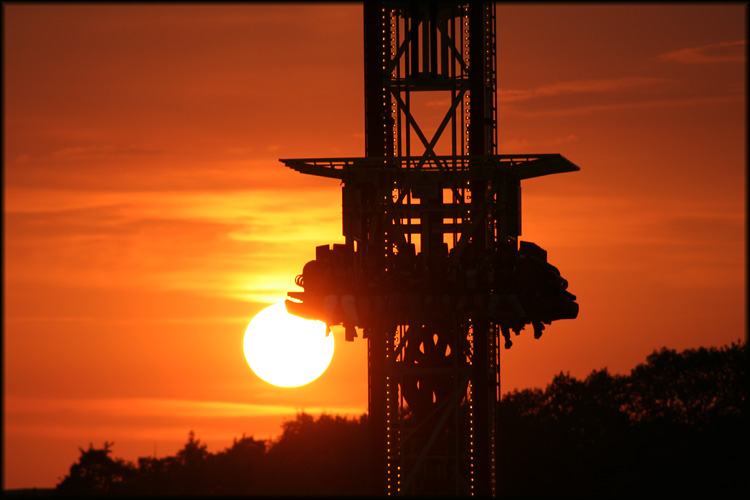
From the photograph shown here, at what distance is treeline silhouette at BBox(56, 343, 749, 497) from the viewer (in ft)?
202

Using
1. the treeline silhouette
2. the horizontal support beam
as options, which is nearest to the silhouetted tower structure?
the horizontal support beam

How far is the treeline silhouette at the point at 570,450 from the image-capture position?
6147 cm

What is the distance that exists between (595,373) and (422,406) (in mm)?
36929

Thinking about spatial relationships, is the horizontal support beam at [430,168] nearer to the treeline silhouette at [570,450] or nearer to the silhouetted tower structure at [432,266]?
the silhouetted tower structure at [432,266]

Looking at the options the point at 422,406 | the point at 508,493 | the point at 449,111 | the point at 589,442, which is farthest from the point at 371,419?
the point at 589,442

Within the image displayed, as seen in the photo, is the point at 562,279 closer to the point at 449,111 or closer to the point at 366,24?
the point at 449,111

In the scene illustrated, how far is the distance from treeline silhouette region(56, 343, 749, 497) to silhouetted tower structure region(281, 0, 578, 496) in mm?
25293

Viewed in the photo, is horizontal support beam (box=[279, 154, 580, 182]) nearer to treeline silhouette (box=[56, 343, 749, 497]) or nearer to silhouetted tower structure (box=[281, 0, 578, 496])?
silhouetted tower structure (box=[281, 0, 578, 496])

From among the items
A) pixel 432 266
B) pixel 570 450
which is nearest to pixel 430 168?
pixel 432 266

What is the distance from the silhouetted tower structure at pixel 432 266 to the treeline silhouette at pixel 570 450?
2529 cm

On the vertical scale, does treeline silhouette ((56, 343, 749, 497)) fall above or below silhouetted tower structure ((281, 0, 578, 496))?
below

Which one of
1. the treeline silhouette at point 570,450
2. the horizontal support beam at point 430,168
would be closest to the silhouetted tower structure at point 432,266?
the horizontal support beam at point 430,168

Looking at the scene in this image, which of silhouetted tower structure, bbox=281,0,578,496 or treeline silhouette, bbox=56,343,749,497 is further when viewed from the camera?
treeline silhouette, bbox=56,343,749,497

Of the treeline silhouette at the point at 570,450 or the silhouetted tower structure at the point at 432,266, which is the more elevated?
the silhouetted tower structure at the point at 432,266
